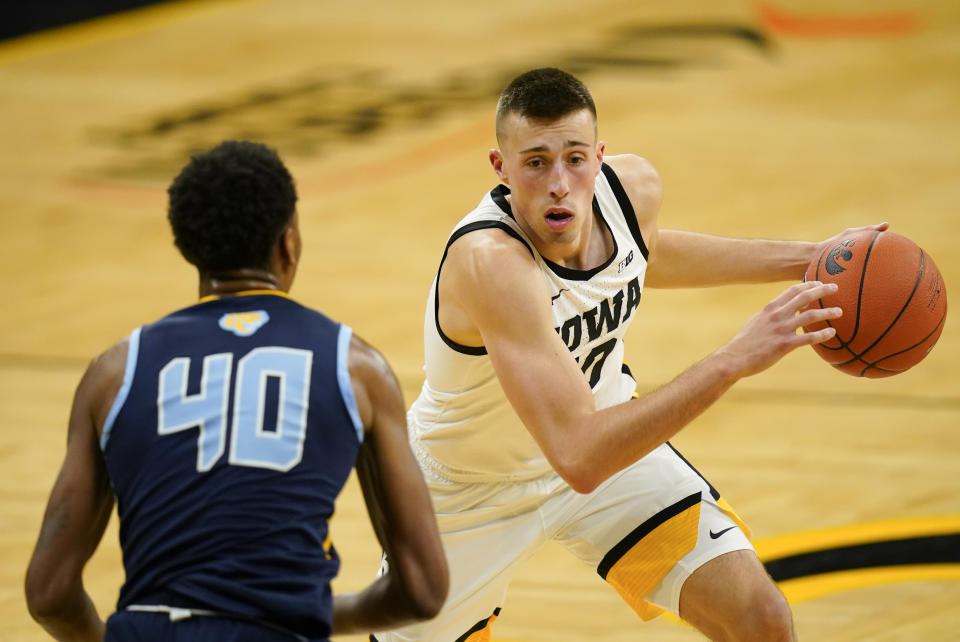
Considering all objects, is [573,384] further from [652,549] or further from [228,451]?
[228,451]

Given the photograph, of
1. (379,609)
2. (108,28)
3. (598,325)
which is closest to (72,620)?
(379,609)

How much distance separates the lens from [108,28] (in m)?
13.4

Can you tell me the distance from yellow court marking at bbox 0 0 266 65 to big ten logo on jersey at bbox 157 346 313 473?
445 inches

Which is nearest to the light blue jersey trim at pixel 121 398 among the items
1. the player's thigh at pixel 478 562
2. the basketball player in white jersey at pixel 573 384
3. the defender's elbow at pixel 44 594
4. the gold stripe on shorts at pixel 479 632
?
the defender's elbow at pixel 44 594

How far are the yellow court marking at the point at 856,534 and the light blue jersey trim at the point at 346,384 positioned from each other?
3.07m

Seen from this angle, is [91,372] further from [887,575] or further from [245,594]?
[887,575]

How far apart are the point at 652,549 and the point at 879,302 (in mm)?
977

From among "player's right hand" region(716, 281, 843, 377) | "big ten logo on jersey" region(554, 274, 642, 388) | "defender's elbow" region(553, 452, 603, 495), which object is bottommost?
"defender's elbow" region(553, 452, 603, 495)

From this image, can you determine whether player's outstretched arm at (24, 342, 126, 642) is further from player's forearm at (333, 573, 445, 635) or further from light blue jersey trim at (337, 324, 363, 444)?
player's forearm at (333, 573, 445, 635)

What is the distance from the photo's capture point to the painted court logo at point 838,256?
12.4 ft

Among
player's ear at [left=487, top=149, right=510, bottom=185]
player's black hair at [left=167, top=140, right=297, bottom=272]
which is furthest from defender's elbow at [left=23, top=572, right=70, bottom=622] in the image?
player's ear at [left=487, top=149, right=510, bottom=185]

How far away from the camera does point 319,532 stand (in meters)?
2.44

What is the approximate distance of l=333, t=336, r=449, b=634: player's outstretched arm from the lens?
97.3 inches

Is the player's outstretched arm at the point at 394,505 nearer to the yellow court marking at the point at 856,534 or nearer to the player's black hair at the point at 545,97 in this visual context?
the player's black hair at the point at 545,97
